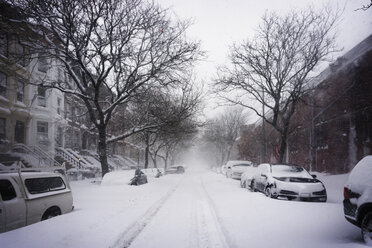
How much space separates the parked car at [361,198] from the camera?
471cm

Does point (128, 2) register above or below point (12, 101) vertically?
above

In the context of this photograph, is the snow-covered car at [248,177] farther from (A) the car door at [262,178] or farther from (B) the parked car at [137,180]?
(B) the parked car at [137,180]

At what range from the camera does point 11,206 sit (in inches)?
215

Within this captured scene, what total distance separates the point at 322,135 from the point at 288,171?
1419 centimetres

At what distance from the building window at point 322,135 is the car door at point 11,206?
74.8 feet

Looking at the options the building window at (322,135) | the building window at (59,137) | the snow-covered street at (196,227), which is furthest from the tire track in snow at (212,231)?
the building window at (59,137)

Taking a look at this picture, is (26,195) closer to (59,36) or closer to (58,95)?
(59,36)

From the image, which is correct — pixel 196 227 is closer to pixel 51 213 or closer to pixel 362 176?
pixel 362 176

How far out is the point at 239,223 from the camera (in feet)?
21.6

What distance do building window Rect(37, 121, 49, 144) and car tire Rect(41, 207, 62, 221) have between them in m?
17.4

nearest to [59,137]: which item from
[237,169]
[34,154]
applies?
[34,154]

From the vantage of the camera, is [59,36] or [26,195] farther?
[59,36]

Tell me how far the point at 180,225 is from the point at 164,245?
1.52 m

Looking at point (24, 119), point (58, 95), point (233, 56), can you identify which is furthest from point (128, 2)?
point (58, 95)
